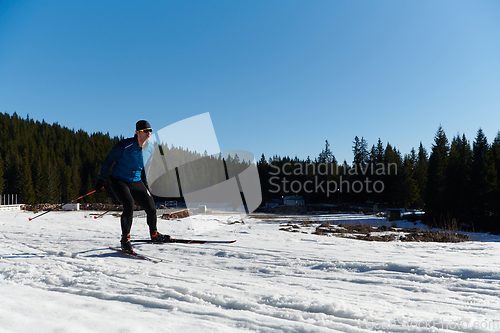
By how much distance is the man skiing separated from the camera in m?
4.45

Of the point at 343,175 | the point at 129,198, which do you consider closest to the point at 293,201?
the point at 343,175

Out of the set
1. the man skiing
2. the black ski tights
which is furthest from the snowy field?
the man skiing

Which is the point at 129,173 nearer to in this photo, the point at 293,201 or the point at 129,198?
the point at 129,198

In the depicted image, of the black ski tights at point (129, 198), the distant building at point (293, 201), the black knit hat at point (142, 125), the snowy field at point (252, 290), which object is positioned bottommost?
the distant building at point (293, 201)

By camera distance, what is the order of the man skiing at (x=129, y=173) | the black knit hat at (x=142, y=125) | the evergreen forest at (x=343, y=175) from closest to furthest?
the man skiing at (x=129, y=173) < the black knit hat at (x=142, y=125) < the evergreen forest at (x=343, y=175)

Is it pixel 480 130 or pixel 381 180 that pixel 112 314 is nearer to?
pixel 480 130

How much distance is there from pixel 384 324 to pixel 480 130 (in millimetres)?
56114

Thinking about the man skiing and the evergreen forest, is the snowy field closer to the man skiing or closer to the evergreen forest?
the man skiing

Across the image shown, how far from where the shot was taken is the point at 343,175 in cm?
7406

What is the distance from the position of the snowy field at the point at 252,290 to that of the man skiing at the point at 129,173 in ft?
2.47

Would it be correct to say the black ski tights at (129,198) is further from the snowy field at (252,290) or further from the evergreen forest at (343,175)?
the evergreen forest at (343,175)

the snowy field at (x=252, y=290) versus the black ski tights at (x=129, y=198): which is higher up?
the black ski tights at (x=129, y=198)

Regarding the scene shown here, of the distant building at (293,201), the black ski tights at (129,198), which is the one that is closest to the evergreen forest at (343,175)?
the distant building at (293,201)

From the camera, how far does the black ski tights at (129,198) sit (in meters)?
4.51
